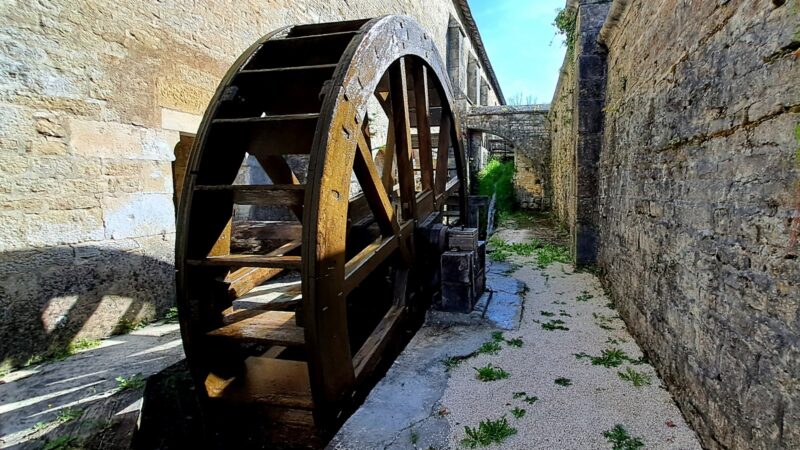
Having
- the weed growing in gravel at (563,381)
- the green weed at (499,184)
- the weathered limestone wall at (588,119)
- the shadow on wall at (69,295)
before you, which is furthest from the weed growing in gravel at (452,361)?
the green weed at (499,184)

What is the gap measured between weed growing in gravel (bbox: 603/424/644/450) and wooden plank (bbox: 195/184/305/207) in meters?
1.90

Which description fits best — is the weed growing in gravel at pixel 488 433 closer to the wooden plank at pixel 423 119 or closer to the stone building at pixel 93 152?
the wooden plank at pixel 423 119

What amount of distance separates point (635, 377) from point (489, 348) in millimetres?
929

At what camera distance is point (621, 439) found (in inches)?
79.2

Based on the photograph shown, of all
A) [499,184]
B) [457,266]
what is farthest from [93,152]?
[499,184]

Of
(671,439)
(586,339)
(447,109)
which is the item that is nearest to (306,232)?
(671,439)

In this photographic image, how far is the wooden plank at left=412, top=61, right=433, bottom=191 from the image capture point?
3.73 m

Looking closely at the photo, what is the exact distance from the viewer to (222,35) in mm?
4184

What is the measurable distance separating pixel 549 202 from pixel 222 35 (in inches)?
417

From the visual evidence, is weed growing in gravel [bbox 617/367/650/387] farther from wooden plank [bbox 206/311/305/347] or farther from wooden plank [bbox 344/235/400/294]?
wooden plank [bbox 206/311/305/347]

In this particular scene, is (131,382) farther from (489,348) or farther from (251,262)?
(489,348)

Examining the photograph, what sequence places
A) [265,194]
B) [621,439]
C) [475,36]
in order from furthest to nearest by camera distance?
1. [475,36]
2. [265,194]
3. [621,439]

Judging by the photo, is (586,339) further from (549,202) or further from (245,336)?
(549,202)

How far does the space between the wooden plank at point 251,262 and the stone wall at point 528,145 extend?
38.5ft
